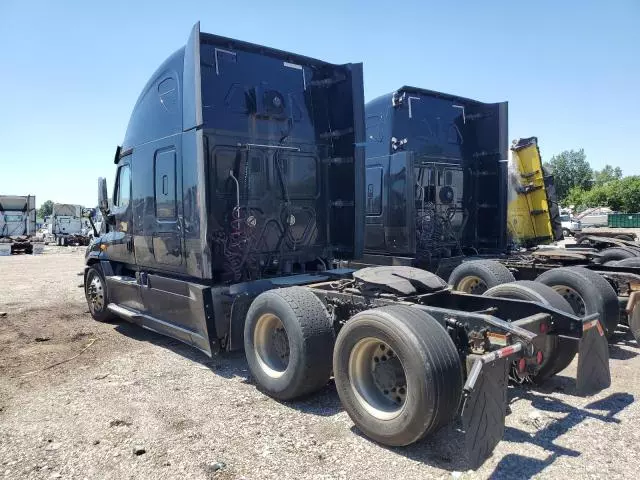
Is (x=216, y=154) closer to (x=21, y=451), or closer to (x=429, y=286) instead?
(x=429, y=286)

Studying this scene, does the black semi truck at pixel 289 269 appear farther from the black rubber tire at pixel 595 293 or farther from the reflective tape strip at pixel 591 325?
the black rubber tire at pixel 595 293

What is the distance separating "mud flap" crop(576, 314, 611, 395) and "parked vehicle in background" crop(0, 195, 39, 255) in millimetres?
30547

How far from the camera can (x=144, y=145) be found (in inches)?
263

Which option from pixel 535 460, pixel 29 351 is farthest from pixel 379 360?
pixel 29 351

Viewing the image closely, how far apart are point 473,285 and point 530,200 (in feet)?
12.6

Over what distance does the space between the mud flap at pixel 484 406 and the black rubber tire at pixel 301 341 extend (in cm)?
155

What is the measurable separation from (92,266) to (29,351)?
2041 millimetres

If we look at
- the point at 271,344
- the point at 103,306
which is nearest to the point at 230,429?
the point at 271,344

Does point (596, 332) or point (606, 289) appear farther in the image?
point (606, 289)

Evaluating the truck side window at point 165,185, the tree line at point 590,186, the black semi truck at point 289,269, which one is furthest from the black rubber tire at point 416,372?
the tree line at point 590,186

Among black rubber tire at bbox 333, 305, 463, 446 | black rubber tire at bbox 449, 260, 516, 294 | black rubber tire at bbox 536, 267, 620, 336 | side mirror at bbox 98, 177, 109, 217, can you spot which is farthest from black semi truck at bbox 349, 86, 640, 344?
side mirror at bbox 98, 177, 109, 217

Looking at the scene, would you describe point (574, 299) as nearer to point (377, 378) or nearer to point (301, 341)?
point (377, 378)

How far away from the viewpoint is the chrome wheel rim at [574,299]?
570cm

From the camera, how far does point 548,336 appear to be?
420 centimetres
